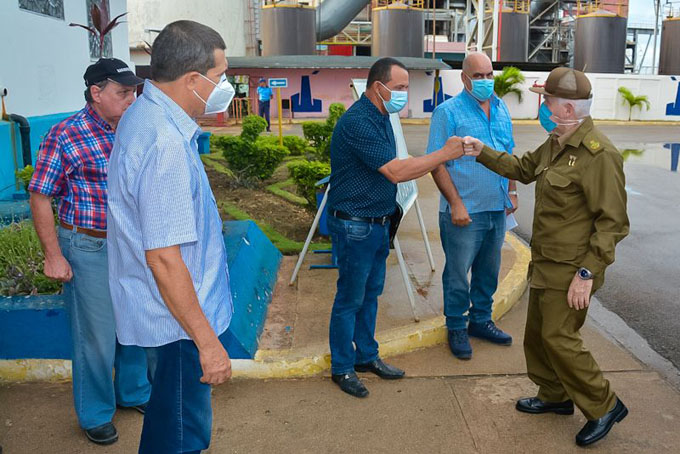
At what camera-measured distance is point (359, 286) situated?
3.91 m

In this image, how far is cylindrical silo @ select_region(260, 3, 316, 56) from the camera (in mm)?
32094

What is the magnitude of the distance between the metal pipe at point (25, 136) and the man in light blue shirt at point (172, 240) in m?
6.33

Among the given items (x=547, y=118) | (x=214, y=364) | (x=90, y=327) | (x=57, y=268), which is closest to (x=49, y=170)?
(x=57, y=268)

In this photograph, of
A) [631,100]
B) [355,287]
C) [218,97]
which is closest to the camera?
[218,97]

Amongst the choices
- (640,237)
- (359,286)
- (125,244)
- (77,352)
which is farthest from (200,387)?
(640,237)

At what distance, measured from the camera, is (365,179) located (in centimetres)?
381

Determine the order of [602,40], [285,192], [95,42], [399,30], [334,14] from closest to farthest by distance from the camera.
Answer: [285,192]
[95,42]
[399,30]
[602,40]
[334,14]

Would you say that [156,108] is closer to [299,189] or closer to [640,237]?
[299,189]

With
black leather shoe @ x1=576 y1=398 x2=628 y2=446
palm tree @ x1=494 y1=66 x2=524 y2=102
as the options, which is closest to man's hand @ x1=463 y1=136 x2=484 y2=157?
black leather shoe @ x1=576 y1=398 x2=628 y2=446

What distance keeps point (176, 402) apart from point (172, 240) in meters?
0.61

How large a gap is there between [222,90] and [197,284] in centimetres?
69

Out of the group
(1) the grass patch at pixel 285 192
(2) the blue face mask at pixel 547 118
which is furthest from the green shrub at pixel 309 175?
(2) the blue face mask at pixel 547 118

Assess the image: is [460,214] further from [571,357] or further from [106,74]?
[106,74]

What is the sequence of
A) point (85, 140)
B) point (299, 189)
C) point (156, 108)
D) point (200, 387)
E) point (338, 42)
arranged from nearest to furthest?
point (156, 108)
point (200, 387)
point (85, 140)
point (299, 189)
point (338, 42)
